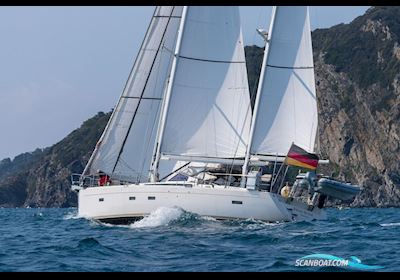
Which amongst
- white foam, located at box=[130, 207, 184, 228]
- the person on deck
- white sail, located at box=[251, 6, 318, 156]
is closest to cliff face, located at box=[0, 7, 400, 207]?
white sail, located at box=[251, 6, 318, 156]

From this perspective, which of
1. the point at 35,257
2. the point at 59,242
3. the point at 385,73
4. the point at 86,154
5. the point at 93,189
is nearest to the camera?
the point at 35,257

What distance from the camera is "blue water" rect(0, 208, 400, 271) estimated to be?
1719 centimetres

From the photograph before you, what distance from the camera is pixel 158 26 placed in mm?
30844

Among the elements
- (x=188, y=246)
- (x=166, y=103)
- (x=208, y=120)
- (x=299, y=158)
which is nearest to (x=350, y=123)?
(x=299, y=158)

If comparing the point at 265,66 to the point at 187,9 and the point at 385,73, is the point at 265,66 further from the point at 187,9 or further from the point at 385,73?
the point at 385,73

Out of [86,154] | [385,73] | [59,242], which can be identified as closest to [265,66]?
[59,242]

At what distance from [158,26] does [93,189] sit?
634 cm

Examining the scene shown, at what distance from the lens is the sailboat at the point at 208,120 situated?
28109 mm

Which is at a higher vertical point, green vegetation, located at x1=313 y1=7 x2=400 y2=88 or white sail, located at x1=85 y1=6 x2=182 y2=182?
green vegetation, located at x1=313 y1=7 x2=400 y2=88

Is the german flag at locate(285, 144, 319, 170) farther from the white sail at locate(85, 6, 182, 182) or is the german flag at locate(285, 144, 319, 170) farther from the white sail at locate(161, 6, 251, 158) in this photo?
the white sail at locate(85, 6, 182, 182)

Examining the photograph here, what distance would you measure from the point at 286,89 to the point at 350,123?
8940 cm

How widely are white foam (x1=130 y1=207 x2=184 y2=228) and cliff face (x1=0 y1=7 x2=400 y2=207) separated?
78.1 metres

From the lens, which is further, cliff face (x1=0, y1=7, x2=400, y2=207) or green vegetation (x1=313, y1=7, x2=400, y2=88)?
green vegetation (x1=313, y1=7, x2=400, y2=88)

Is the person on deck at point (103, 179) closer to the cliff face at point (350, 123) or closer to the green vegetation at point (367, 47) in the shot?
the cliff face at point (350, 123)
